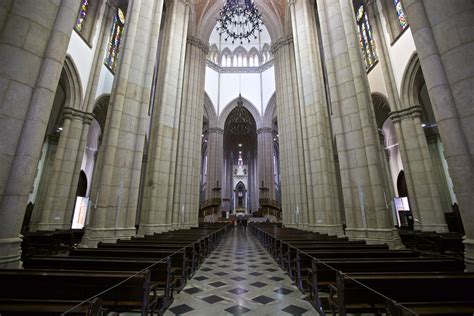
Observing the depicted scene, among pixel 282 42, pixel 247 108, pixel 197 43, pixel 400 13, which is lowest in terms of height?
pixel 400 13

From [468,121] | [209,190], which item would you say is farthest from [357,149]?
[209,190]

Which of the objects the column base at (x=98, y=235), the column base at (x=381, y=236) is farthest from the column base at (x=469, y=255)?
the column base at (x=98, y=235)

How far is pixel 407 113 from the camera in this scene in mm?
11305

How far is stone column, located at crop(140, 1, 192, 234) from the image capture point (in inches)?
372

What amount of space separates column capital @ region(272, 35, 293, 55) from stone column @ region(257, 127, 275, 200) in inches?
498

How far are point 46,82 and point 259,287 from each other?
5.29m

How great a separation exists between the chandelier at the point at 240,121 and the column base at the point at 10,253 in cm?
2846

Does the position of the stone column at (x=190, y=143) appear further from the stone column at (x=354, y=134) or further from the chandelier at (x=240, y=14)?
the stone column at (x=354, y=134)

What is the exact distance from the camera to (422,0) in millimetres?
4066

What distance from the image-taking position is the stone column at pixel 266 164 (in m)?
25.7

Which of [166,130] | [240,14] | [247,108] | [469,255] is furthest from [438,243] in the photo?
[247,108]

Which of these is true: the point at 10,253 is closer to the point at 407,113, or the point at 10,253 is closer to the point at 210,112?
the point at 407,113

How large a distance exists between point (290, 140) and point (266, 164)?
40.4 ft

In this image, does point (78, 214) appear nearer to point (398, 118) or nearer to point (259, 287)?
point (259, 287)
